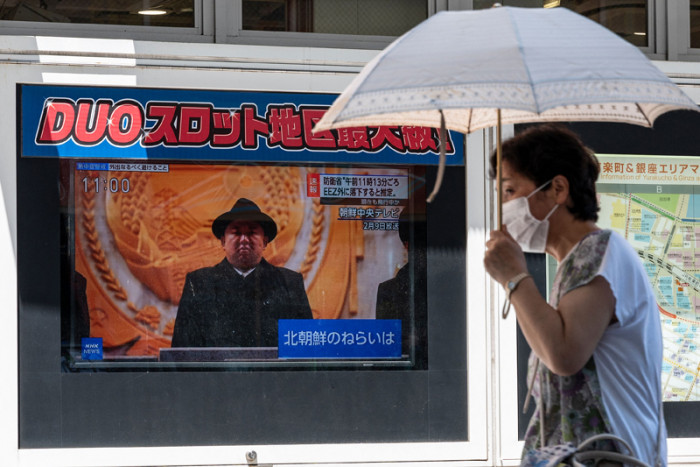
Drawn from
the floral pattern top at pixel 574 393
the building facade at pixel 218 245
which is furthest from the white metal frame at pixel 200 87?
the floral pattern top at pixel 574 393

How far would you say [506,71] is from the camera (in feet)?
8.21

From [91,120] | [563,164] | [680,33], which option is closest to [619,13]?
[680,33]

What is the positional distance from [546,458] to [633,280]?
0.50 metres

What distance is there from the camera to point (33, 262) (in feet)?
19.0

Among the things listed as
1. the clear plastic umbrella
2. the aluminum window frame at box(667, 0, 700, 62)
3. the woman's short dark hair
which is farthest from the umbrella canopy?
the aluminum window frame at box(667, 0, 700, 62)

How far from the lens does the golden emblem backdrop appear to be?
19.5 ft

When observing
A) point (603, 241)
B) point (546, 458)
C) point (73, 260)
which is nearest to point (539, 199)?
point (603, 241)

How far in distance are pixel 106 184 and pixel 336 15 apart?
1.90m

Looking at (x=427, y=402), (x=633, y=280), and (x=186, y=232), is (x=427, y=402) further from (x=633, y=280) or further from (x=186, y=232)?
(x=633, y=280)
